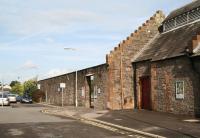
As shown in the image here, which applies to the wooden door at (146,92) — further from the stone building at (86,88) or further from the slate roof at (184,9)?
the slate roof at (184,9)

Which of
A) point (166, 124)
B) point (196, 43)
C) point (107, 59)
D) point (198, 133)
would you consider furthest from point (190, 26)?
point (198, 133)

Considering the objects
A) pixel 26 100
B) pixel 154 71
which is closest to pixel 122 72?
pixel 154 71

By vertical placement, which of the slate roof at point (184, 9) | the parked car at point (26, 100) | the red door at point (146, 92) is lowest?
the parked car at point (26, 100)

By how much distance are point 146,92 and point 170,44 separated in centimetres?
433

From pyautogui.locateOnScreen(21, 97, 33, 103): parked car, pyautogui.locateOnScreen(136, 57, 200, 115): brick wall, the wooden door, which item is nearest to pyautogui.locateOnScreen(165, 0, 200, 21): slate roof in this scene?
pyautogui.locateOnScreen(136, 57, 200, 115): brick wall

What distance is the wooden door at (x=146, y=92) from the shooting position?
A: 2773cm

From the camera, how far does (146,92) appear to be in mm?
28328

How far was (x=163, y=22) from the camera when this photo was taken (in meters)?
31.5

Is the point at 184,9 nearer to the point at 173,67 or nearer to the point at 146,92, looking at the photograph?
the point at 146,92

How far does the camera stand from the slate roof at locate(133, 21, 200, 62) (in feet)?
78.4

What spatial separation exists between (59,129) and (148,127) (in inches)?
161

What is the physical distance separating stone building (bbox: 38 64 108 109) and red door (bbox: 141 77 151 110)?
3.27 metres

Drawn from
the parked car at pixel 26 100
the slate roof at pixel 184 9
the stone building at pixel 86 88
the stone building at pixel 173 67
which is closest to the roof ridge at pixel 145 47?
the stone building at pixel 173 67

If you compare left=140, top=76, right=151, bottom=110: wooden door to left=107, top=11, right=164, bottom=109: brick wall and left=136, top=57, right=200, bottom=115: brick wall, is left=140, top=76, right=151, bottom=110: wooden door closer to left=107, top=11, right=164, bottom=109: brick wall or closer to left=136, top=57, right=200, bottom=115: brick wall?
left=136, top=57, right=200, bottom=115: brick wall
